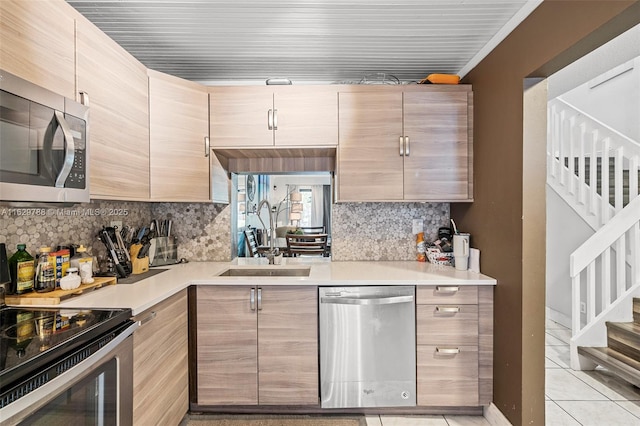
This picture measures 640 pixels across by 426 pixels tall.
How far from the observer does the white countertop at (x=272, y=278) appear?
161 cm

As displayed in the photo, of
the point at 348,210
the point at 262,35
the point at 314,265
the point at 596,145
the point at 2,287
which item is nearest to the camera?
the point at 2,287

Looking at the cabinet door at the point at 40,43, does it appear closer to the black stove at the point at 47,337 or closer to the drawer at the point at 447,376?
the black stove at the point at 47,337

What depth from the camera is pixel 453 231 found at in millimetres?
2709

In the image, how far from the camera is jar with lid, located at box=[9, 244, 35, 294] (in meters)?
1.54

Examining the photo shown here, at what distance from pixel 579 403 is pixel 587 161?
265 cm

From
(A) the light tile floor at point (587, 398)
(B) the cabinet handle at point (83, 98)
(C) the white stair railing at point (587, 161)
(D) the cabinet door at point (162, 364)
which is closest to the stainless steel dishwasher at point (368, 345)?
(D) the cabinet door at point (162, 364)

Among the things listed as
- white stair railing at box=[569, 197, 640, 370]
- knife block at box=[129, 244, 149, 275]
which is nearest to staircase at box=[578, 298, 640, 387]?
white stair railing at box=[569, 197, 640, 370]

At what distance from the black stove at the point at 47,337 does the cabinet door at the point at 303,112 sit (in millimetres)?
1508

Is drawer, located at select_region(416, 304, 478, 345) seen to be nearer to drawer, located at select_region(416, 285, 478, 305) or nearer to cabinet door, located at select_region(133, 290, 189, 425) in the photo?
drawer, located at select_region(416, 285, 478, 305)

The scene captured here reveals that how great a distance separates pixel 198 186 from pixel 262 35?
111cm

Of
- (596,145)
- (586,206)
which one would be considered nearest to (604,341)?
(586,206)

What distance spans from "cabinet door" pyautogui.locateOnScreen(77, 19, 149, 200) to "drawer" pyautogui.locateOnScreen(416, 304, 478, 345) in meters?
1.93

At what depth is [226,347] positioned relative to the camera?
6.86 ft

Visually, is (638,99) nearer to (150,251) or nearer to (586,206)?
(586,206)
